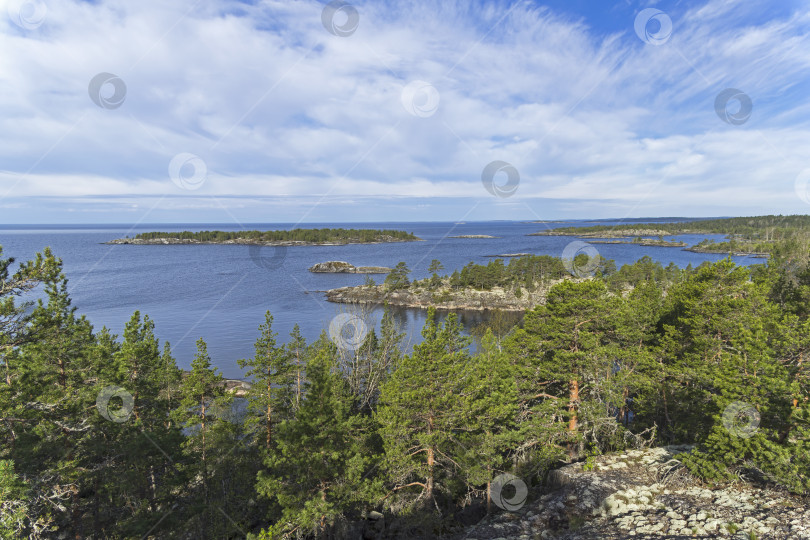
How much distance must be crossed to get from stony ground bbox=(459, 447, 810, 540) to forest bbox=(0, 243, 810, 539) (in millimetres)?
854

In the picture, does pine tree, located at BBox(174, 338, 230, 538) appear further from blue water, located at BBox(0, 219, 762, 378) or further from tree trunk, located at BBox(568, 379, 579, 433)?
blue water, located at BBox(0, 219, 762, 378)

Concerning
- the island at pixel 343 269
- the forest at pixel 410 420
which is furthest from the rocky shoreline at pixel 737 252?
the forest at pixel 410 420

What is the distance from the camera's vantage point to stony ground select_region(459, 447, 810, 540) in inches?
445

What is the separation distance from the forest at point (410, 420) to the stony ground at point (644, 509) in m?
0.85

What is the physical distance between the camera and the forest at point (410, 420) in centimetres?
1397

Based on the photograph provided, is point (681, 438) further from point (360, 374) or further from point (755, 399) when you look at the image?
point (360, 374)

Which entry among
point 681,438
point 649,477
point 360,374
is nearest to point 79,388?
point 360,374

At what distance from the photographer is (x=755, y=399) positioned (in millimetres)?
13453

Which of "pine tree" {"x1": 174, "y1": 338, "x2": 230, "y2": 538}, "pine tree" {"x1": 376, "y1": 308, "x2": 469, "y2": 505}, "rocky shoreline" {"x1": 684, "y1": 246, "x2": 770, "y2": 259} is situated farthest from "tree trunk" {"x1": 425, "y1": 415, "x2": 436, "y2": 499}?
"rocky shoreline" {"x1": 684, "y1": 246, "x2": 770, "y2": 259}

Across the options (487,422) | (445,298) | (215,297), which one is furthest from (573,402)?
(215,297)

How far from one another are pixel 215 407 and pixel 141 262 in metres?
136

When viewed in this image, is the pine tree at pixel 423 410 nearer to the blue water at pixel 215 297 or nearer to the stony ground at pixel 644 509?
the stony ground at pixel 644 509

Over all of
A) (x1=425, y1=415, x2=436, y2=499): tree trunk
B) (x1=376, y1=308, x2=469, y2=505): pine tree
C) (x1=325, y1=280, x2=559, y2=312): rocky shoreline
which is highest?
(x1=376, y1=308, x2=469, y2=505): pine tree

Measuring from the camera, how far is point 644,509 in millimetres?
13539
